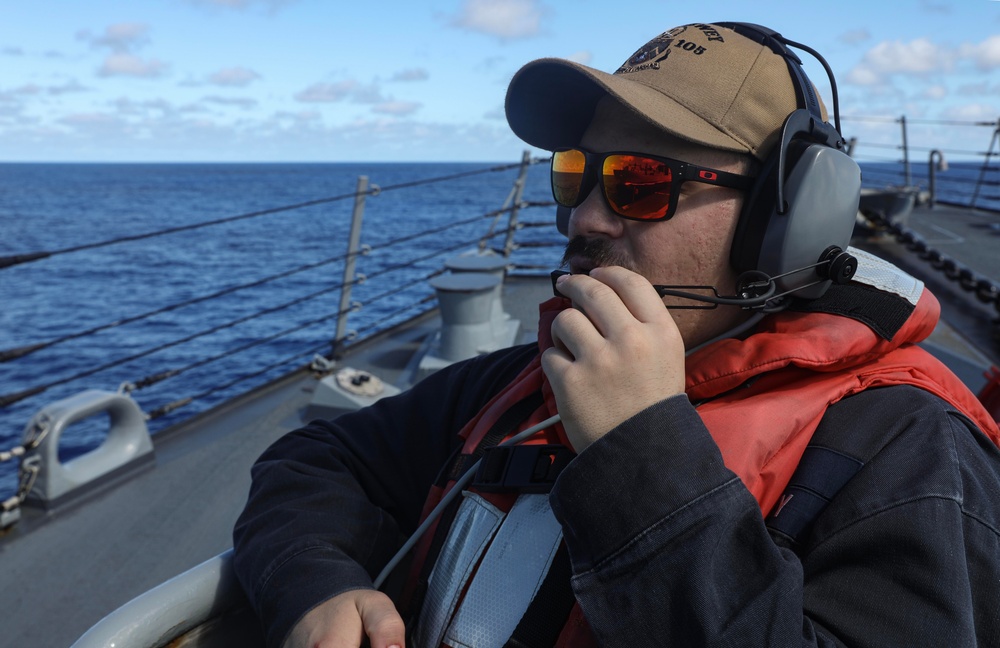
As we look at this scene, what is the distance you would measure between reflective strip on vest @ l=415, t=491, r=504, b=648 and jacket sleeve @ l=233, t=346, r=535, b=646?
16cm

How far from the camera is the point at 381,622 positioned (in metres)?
1.18

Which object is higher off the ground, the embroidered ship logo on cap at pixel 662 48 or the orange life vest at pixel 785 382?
the embroidered ship logo on cap at pixel 662 48

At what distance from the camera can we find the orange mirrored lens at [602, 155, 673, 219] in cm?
123

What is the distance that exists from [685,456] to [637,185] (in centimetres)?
54

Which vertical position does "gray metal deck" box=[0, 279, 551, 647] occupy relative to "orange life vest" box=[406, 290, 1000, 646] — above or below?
below

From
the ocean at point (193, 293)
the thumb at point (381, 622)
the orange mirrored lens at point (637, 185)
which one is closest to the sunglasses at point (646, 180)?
the orange mirrored lens at point (637, 185)

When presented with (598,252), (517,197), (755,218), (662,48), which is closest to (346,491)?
(598,252)

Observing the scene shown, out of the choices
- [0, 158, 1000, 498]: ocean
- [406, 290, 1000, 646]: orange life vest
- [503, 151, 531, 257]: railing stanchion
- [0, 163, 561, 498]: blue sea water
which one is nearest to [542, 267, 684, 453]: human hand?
[406, 290, 1000, 646]: orange life vest

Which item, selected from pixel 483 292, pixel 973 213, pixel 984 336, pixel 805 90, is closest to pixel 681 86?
pixel 805 90

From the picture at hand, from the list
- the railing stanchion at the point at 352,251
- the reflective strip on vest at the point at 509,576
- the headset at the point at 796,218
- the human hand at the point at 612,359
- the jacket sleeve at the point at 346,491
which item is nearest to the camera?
the human hand at the point at 612,359

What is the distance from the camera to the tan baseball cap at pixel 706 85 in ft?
3.93

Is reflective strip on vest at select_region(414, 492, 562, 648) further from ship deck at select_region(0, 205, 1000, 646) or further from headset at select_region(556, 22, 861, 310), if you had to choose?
ship deck at select_region(0, 205, 1000, 646)

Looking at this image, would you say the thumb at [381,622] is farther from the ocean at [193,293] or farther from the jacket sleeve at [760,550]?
the ocean at [193,293]

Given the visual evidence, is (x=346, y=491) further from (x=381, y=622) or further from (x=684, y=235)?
(x=684, y=235)
